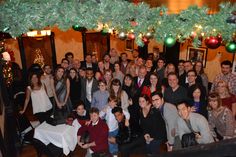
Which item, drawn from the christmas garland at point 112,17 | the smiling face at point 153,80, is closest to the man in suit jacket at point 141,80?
the smiling face at point 153,80

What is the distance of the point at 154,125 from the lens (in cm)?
428

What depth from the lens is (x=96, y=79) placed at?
610cm

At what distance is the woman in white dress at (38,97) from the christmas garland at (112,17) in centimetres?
294

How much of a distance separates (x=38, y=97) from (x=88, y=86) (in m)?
1.11

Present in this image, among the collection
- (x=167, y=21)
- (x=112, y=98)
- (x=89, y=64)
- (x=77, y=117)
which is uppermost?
(x=167, y=21)

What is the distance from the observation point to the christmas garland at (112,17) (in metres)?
2.61

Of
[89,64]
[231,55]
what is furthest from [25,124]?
[231,55]

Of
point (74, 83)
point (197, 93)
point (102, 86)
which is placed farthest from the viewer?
point (74, 83)

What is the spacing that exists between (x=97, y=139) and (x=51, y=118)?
1577 mm

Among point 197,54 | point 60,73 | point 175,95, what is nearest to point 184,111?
point 175,95

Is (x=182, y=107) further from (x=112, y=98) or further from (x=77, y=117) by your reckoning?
(x=77, y=117)

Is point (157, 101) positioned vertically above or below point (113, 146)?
above

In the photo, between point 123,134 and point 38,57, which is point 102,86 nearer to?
point 123,134

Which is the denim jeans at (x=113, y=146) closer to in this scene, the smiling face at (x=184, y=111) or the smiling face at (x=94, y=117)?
the smiling face at (x=94, y=117)
